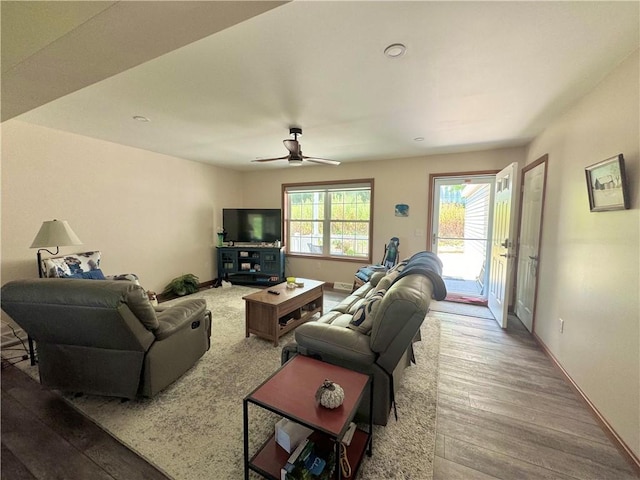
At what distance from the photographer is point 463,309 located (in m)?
3.91

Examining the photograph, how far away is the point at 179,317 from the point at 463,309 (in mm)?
3825

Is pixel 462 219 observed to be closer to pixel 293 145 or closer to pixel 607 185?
pixel 607 185

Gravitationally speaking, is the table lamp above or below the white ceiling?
below

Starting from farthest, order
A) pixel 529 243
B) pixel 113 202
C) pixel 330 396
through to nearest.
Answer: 1. pixel 113 202
2. pixel 529 243
3. pixel 330 396

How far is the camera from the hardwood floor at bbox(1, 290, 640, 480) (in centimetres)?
143

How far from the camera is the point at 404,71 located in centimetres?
187

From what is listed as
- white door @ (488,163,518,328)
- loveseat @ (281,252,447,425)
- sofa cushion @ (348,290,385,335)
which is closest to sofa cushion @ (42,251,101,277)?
loveseat @ (281,252,447,425)

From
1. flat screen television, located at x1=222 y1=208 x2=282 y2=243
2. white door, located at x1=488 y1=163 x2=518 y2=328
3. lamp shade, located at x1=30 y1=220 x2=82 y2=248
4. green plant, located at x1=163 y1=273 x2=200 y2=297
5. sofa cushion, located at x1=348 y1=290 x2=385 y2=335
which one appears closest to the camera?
sofa cushion, located at x1=348 y1=290 x2=385 y2=335

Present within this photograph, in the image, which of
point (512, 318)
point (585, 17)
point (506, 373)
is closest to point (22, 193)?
point (585, 17)

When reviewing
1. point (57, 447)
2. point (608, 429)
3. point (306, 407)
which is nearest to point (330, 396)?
point (306, 407)

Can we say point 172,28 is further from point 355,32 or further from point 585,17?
point 585,17

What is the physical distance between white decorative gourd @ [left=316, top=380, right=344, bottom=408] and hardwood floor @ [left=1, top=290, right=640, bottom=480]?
0.79 meters

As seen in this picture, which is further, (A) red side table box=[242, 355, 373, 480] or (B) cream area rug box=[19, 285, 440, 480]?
(B) cream area rug box=[19, 285, 440, 480]

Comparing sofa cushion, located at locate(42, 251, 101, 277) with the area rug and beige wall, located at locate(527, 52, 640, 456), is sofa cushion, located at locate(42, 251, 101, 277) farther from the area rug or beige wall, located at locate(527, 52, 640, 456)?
beige wall, located at locate(527, 52, 640, 456)
